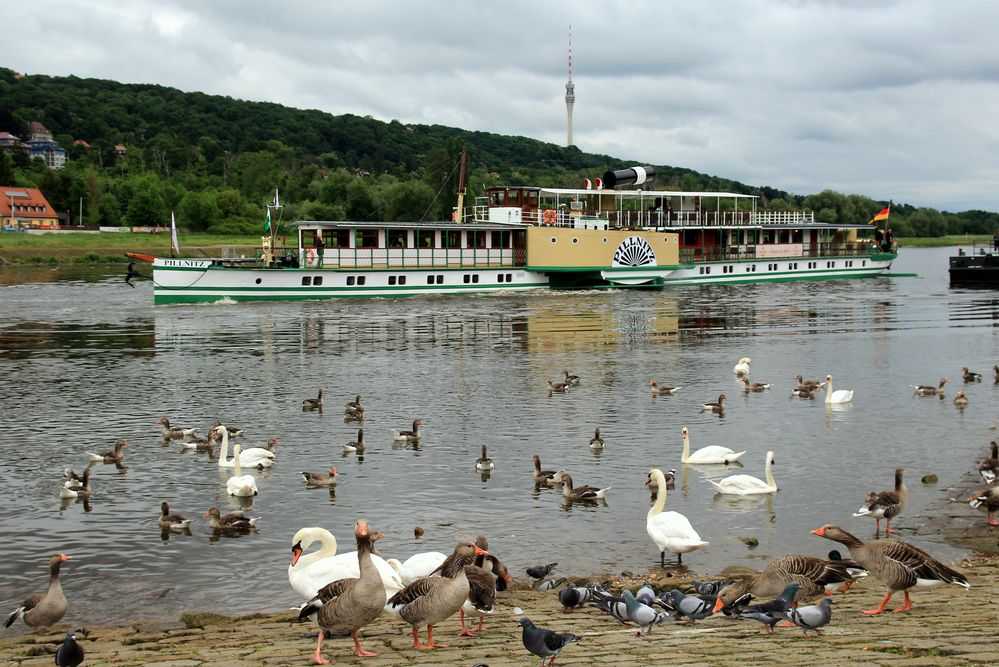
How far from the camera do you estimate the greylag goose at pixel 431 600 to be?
10.3 m

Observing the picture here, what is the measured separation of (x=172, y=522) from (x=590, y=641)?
8359 mm

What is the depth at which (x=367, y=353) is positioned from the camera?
127 feet

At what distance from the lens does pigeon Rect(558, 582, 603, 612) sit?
38.4ft

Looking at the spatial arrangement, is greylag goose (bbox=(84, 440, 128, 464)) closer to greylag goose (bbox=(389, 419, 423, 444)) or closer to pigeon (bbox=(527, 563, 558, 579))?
greylag goose (bbox=(389, 419, 423, 444))

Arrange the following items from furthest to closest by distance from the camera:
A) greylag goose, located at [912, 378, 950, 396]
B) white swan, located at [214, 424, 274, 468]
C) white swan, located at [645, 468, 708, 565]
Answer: greylag goose, located at [912, 378, 950, 396]
white swan, located at [214, 424, 274, 468]
white swan, located at [645, 468, 708, 565]

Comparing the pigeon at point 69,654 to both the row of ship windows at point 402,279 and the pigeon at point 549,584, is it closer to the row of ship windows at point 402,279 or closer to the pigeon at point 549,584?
the pigeon at point 549,584

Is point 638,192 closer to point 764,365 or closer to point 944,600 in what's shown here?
point 764,365

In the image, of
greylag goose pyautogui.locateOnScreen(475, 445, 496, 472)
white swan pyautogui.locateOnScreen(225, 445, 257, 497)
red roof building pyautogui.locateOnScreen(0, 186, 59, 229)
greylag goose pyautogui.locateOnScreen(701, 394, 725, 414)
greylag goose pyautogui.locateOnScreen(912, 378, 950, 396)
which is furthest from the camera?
red roof building pyautogui.locateOnScreen(0, 186, 59, 229)

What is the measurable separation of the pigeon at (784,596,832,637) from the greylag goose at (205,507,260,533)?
9.06 m

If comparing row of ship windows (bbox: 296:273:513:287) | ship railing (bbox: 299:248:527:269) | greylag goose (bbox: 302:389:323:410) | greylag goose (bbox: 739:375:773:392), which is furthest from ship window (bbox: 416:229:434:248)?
greylag goose (bbox: 302:389:323:410)

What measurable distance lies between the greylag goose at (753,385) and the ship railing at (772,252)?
47775mm

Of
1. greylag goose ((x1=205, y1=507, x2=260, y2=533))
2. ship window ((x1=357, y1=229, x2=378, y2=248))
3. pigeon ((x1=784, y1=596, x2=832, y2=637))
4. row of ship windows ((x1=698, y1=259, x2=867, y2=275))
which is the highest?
ship window ((x1=357, y1=229, x2=378, y2=248))

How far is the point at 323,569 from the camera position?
12211mm

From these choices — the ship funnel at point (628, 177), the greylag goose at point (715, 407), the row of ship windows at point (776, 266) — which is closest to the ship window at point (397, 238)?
the ship funnel at point (628, 177)
